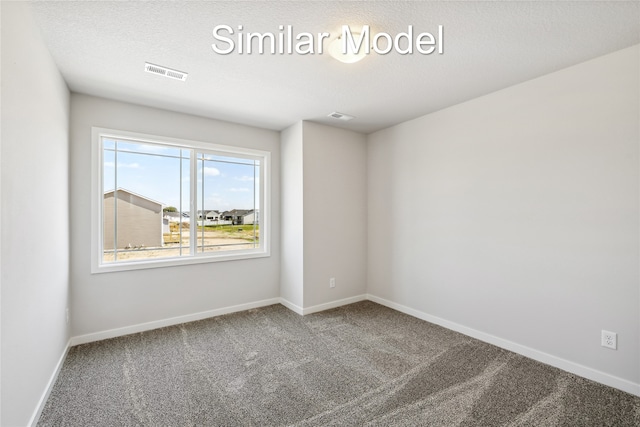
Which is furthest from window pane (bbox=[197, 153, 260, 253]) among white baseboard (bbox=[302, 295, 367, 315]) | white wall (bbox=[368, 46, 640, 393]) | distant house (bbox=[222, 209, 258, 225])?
white wall (bbox=[368, 46, 640, 393])

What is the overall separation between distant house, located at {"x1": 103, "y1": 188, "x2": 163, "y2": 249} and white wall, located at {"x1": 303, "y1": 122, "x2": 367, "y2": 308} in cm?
175

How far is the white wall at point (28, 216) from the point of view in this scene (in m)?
1.43

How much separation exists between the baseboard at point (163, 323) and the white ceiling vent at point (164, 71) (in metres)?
2.55

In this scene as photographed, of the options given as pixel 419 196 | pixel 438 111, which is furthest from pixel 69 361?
pixel 438 111

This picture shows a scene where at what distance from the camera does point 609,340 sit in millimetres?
2189

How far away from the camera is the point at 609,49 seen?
83.9 inches

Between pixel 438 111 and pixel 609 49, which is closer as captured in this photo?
pixel 609 49

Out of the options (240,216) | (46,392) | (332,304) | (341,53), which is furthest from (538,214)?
(46,392)

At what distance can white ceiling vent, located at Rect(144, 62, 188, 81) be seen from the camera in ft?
7.71

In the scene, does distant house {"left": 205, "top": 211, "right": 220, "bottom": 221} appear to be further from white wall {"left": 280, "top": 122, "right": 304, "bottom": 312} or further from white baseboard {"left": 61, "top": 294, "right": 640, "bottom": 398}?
white baseboard {"left": 61, "top": 294, "right": 640, "bottom": 398}

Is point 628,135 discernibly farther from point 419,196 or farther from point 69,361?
point 69,361

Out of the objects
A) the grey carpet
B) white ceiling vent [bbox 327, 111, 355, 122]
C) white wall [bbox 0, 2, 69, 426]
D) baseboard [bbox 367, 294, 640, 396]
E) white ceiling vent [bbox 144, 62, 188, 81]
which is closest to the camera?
white wall [bbox 0, 2, 69, 426]

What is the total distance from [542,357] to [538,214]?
48.7 inches

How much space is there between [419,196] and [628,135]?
184 cm
